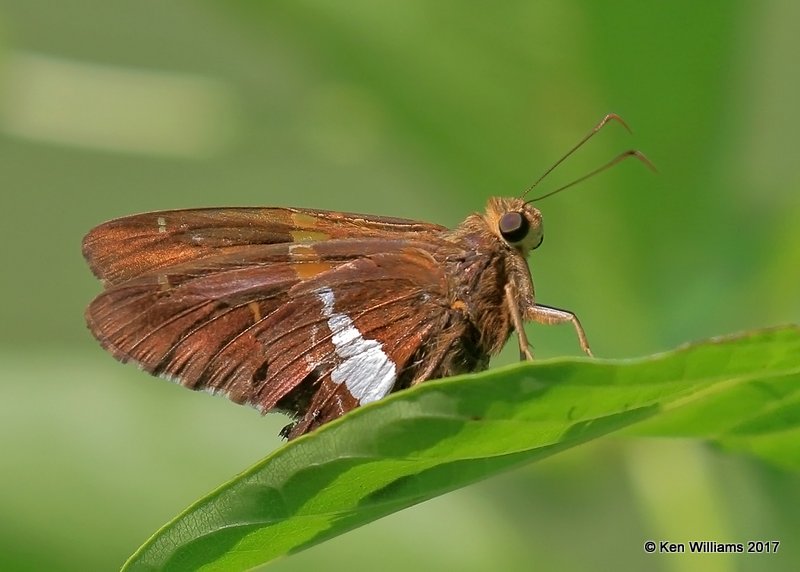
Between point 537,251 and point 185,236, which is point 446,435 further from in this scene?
point 537,251

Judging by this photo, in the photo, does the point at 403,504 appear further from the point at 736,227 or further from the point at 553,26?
the point at 736,227

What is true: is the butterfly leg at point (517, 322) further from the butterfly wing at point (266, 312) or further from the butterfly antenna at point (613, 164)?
the butterfly antenna at point (613, 164)

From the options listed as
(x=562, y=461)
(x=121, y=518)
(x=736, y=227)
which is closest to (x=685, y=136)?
(x=736, y=227)

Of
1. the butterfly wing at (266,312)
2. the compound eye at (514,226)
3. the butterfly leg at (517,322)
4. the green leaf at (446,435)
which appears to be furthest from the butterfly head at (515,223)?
the green leaf at (446,435)

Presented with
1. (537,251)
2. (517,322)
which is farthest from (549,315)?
(537,251)

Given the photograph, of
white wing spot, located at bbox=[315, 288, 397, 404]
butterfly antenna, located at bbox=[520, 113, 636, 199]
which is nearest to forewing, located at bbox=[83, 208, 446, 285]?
white wing spot, located at bbox=[315, 288, 397, 404]

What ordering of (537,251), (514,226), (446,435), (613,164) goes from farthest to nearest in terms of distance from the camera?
(537,251)
(613,164)
(514,226)
(446,435)
